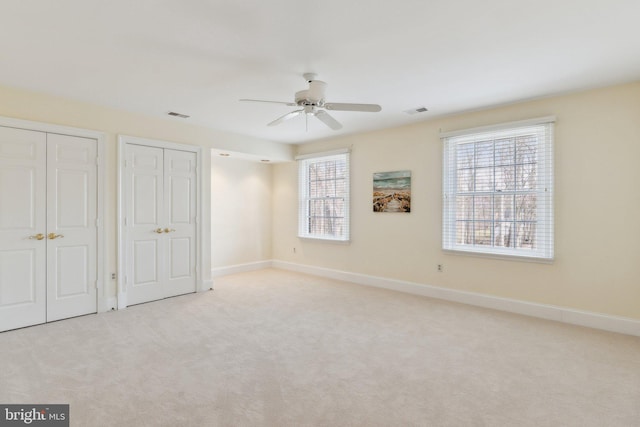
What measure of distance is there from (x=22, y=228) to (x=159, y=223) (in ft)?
4.82

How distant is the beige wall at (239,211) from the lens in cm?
629

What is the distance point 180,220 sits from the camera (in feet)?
16.3

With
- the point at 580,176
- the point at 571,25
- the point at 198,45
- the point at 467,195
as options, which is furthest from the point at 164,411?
the point at 580,176

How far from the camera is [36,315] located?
3693 millimetres

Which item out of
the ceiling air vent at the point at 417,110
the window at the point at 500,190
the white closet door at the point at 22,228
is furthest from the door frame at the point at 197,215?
the window at the point at 500,190

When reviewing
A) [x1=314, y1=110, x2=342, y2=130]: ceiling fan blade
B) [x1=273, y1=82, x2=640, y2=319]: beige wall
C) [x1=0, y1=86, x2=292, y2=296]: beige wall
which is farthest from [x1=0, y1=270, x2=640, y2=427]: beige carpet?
[x1=314, y1=110, x2=342, y2=130]: ceiling fan blade

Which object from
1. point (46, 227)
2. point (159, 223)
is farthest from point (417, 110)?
point (46, 227)

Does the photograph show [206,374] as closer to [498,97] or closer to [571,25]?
[571,25]

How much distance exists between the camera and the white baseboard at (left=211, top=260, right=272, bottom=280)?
6220 mm

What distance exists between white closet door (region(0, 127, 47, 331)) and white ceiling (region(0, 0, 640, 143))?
696mm

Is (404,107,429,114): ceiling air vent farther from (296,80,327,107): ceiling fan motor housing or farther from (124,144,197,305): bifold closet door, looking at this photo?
(124,144,197,305): bifold closet door

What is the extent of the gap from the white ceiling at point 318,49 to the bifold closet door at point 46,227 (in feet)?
2.21

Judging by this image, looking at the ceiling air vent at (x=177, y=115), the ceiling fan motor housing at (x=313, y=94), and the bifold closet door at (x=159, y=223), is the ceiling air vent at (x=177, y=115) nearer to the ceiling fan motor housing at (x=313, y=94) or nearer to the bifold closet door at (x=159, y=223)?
the bifold closet door at (x=159, y=223)

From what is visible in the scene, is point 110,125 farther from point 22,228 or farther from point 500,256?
point 500,256
